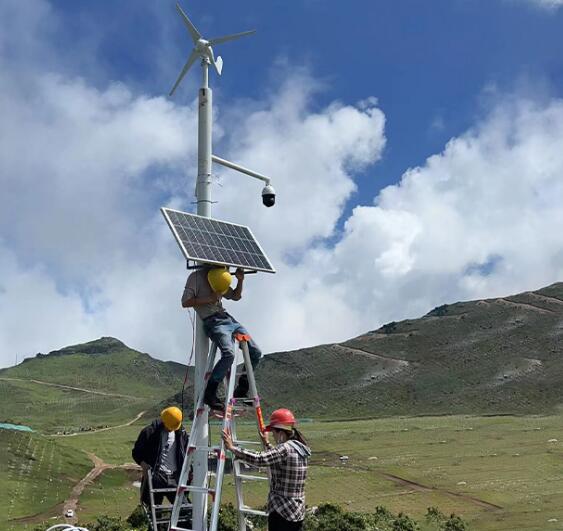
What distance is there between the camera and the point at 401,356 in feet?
421

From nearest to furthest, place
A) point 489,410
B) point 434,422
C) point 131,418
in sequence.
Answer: point 434,422
point 489,410
point 131,418

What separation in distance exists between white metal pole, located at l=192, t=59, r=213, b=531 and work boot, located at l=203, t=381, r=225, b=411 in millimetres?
142

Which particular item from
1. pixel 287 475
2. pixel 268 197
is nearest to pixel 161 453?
pixel 287 475

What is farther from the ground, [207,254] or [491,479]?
[207,254]

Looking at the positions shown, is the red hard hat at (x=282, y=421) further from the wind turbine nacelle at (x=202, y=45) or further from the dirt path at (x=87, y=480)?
the dirt path at (x=87, y=480)

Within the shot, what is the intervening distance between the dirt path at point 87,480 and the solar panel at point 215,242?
848 inches

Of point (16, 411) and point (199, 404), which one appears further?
point (16, 411)

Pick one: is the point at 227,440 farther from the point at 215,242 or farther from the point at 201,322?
the point at 215,242

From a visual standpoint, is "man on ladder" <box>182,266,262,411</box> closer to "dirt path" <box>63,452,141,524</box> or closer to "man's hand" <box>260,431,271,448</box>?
"man's hand" <box>260,431,271,448</box>

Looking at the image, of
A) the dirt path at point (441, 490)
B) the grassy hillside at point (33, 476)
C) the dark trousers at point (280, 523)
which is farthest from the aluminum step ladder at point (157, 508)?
the dirt path at point (441, 490)

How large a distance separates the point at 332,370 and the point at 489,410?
42648 millimetres

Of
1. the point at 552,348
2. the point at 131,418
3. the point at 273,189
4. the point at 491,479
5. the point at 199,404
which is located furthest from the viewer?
the point at 131,418

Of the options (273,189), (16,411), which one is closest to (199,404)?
(273,189)

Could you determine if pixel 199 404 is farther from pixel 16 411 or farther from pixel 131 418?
pixel 16 411
